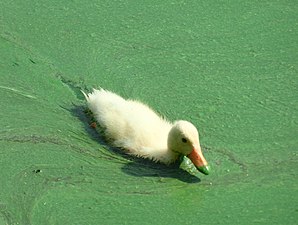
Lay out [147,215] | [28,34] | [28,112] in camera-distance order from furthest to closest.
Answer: [28,34], [28,112], [147,215]

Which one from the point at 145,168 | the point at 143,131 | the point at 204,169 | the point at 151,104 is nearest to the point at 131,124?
the point at 143,131

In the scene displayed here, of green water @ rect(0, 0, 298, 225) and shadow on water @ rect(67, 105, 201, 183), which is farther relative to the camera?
shadow on water @ rect(67, 105, 201, 183)

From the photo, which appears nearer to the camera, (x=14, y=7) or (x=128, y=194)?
(x=128, y=194)

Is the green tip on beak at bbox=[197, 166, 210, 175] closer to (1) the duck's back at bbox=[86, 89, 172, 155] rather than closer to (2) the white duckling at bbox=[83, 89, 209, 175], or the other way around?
(2) the white duckling at bbox=[83, 89, 209, 175]

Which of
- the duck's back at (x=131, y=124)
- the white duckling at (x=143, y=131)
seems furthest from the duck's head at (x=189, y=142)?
the duck's back at (x=131, y=124)

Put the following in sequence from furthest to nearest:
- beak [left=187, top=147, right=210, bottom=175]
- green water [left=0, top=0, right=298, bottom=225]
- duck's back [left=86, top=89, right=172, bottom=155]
Answer: duck's back [left=86, top=89, right=172, bottom=155]
beak [left=187, top=147, right=210, bottom=175]
green water [left=0, top=0, right=298, bottom=225]

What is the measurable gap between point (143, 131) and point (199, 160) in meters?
0.33

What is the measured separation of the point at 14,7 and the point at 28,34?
0.28 m

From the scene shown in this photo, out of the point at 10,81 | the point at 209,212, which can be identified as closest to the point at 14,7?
the point at 10,81

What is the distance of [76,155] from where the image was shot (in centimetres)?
376

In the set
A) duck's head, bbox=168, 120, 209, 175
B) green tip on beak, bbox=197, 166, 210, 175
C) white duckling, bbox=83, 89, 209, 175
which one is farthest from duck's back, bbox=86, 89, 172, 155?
green tip on beak, bbox=197, 166, 210, 175

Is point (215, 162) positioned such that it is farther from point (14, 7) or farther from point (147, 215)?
point (14, 7)

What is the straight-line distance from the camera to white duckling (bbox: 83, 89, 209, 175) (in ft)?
11.9

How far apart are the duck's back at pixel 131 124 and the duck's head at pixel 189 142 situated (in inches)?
4.7
